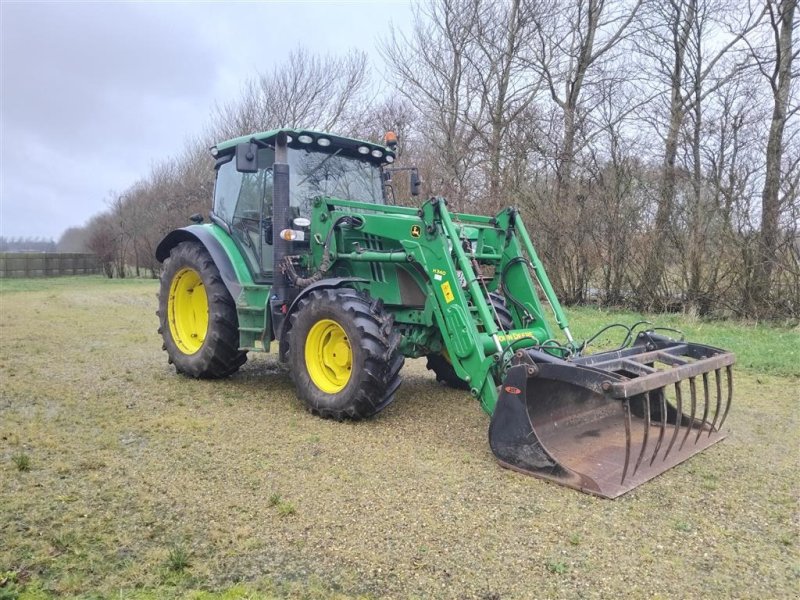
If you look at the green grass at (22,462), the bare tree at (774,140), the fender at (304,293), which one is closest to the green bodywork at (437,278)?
the fender at (304,293)

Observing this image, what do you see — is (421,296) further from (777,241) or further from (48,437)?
(777,241)

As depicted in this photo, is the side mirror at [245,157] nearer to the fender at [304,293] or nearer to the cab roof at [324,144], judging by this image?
the cab roof at [324,144]

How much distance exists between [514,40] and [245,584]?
15886 mm

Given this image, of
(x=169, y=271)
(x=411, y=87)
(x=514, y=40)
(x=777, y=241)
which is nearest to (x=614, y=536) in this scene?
(x=169, y=271)

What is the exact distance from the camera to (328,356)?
5.11m

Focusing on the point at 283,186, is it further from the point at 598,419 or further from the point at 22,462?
the point at 598,419

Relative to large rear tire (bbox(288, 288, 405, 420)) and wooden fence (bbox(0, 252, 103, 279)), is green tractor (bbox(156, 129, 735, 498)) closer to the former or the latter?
large rear tire (bbox(288, 288, 405, 420))

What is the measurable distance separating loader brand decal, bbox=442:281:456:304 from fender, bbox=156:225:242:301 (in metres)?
2.21

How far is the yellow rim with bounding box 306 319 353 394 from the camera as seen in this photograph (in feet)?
16.4

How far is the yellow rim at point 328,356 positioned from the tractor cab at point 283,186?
3.33 feet

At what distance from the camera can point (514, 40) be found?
627 inches

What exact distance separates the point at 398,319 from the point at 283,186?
156cm

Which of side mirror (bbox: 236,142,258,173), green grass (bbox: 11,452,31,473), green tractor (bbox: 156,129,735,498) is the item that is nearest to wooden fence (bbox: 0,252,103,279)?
green tractor (bbox: 156,129,735,498)

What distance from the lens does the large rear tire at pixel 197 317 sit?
5.93 metres
